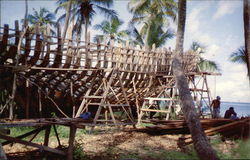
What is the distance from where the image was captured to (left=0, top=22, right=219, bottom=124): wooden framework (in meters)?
8.40

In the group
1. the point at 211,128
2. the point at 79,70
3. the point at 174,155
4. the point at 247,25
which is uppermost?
the point at 247,25

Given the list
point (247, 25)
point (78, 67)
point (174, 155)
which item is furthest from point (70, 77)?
point (247, 25)

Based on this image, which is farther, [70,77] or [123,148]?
[70,77]

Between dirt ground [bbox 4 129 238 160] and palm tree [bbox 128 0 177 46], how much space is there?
14779 millimetres

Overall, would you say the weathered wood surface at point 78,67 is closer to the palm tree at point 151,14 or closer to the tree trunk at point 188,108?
the tree trunk at point 188,108

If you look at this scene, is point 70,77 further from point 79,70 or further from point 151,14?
point 151,14

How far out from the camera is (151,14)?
23.8 metres

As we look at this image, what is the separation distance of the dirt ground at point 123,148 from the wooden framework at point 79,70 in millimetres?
1053

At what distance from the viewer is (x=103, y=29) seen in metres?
27.9

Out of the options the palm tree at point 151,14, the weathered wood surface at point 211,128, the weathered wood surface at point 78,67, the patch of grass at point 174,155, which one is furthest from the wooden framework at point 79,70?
the palm tree at point 151,14

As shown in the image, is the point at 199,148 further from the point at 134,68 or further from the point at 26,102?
the point at 26,102

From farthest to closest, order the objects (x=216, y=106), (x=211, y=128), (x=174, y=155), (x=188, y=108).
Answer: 1. (x=216, y=106)
2. (x=211, y=128)
3. (x=174, y=155)
4. (x=188, y=108)

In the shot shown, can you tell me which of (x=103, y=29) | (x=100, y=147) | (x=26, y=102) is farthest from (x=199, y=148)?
(x=103, y=29)

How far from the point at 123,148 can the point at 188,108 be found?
337 cm
